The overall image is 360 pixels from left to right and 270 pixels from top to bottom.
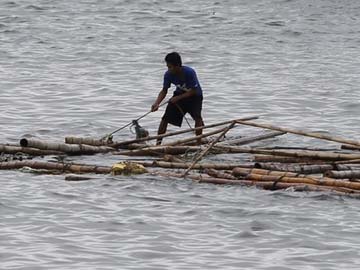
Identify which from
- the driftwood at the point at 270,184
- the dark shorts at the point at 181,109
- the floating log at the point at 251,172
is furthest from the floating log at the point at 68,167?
the dark shorts at the point at 181,109

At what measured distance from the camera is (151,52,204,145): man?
828 inches

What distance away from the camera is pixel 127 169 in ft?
58.9

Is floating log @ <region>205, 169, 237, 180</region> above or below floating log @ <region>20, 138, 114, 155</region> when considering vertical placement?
below

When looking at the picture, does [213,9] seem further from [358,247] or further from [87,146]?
[358,247]

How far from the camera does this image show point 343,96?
97.3 ft

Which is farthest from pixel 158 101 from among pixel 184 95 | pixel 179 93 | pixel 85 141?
pixel 85 141

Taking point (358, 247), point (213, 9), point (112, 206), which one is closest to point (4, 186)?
point (112, 206)

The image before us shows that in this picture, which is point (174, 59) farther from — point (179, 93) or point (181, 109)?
point (181, 109)

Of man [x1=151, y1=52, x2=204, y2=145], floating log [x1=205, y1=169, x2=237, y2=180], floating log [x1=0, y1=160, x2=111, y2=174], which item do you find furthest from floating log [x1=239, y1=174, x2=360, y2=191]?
man [x1=151, y1=52, x2=204, y2=145]

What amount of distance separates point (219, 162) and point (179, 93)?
3126 mm

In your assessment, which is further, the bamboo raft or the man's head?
the man's head

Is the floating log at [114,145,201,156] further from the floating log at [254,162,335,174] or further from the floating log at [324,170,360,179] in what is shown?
the floating log at [324,170,360,179]

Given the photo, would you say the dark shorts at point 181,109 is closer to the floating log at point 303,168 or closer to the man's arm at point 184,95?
the man's arm at point 184,95

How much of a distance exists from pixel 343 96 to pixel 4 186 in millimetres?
13407
